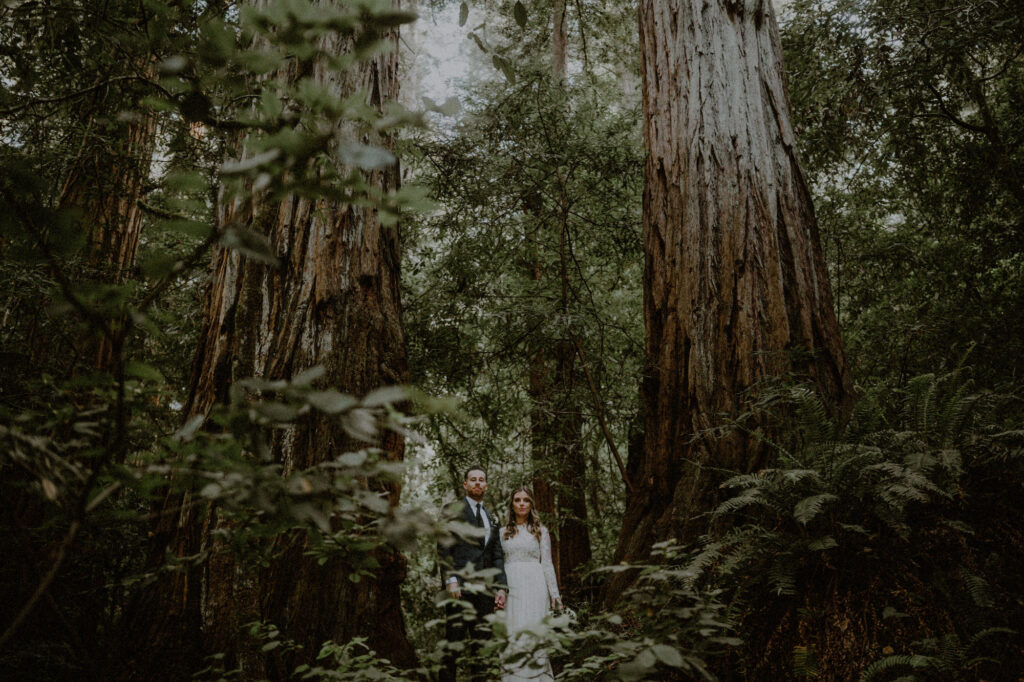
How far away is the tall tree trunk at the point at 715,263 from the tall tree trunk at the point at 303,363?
171 cm

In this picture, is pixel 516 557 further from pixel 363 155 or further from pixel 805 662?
pixel 363 155

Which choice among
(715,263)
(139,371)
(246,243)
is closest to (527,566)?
(715,263)

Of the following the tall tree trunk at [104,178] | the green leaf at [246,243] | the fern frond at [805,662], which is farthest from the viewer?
the tall tree trunk at [104,178]

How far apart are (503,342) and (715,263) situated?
10.7 feet

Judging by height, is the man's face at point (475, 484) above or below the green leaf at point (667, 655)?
above

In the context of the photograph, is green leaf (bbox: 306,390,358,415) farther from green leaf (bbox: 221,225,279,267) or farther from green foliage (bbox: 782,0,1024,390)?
green foliage (bbox: 782,0,1024,390)

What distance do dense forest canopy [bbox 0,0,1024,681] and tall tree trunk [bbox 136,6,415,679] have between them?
0.02m

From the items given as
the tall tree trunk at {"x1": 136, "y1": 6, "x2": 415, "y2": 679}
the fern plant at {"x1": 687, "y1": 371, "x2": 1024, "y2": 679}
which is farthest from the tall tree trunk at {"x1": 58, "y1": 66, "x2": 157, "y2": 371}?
the fern plant at {"x1": 687, "y1": 371, "x2": 1024, "y2": 679}

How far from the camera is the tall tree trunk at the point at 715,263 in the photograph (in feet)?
12.8

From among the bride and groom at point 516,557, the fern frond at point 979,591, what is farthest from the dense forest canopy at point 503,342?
the bride and groom at point 516,557


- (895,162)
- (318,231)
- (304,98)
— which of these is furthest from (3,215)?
(895,162)

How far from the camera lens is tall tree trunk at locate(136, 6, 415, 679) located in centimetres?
328

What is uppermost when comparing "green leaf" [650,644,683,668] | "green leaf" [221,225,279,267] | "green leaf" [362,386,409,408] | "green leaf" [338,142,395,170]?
"green leaf" [338,142,395,170]

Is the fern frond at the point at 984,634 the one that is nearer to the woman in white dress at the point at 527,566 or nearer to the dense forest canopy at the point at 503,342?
the dense forest canopy at the point at 503,342
